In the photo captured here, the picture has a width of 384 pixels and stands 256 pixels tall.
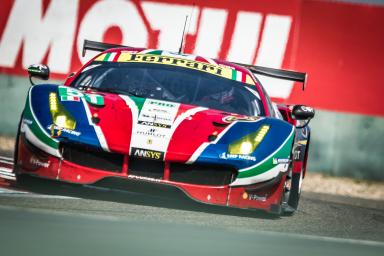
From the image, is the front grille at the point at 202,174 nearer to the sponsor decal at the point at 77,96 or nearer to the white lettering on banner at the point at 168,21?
the sponsor decal at the point at 77,96

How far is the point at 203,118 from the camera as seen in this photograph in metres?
7.19

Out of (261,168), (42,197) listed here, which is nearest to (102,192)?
(42,197)

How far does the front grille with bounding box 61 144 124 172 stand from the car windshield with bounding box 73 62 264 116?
104 centimetres

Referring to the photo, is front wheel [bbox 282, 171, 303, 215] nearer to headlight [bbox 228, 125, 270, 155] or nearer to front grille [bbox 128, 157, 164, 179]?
headlight [bbox 228, 125, 270, 155]

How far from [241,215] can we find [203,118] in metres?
0.72

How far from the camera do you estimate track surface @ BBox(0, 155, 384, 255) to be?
4.65m

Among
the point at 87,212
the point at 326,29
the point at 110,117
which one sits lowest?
the point at 87,212

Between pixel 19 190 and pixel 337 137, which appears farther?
pixel 337 137

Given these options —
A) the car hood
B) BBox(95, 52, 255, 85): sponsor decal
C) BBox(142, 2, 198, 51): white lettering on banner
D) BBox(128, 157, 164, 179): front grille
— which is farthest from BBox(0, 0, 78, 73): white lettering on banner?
BBox(128, 157, 164, 179): front grille

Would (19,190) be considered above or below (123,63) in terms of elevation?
below

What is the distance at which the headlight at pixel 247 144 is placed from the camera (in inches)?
274

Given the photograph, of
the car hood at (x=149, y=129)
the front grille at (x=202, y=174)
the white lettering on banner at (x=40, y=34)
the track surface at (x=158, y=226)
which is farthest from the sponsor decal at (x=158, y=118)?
the white lettering on banner at (x=40, y=34)

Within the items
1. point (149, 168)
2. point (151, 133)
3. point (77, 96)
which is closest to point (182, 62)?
point (77, 96)

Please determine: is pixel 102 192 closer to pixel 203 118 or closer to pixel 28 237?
pixel 203 118
